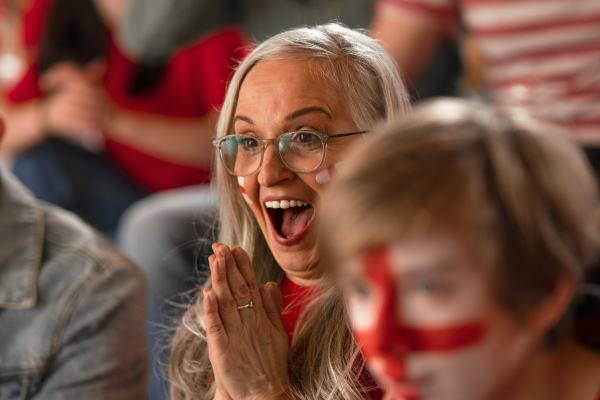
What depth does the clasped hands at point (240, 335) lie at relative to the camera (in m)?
0.79

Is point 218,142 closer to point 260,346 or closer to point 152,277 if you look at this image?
point 260,346

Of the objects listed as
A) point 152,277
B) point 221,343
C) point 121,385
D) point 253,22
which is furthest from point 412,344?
point 253,22

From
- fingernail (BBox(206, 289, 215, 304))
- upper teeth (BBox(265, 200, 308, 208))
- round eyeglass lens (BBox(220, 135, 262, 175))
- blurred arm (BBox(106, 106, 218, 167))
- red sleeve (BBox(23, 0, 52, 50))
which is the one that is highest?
red sleeve (BBox(23, 0, 52, 50))

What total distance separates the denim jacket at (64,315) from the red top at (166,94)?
0.80m

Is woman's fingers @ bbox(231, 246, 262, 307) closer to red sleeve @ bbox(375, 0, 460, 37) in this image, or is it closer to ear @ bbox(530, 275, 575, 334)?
ear @ bbox(530, 275, 575, 334)

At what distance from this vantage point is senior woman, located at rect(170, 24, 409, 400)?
80 centimetres

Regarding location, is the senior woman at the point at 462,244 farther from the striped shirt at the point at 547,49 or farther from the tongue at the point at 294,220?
the striped shirt at the point at 547,49

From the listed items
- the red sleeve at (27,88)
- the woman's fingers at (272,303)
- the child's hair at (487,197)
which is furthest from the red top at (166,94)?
the child's hair at (487,197)

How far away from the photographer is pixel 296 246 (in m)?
0.87

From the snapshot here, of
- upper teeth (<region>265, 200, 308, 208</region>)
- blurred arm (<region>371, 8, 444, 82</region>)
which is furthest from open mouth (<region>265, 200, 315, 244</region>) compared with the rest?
blurred arm (<region>371, 8, 444, 82</region>)

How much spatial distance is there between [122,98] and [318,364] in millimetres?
1381

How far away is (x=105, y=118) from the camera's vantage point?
1.94 metres

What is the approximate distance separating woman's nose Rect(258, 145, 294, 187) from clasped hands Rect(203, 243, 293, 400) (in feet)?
0.33

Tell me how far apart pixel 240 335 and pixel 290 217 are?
0.60 ft
